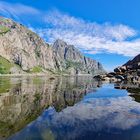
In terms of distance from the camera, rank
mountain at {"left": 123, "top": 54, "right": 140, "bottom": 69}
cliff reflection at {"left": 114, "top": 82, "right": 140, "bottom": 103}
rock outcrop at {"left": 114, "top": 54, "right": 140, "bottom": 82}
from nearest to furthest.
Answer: cliff reflection at {"left": 114, "top": 82, "right": 140, "bottom": 103}, rock outcrop at {"left": 114, "top": 54, "right": 140, "bottom": 82}, mountain at {"left": 123, "top": 54, "right": 140, "bottom": 69}

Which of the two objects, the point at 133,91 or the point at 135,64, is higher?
the point at 135,64

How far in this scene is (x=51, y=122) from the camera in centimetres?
2667

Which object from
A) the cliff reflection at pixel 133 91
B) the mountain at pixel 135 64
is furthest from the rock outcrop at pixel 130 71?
the cliff reflection at pixel 133 91

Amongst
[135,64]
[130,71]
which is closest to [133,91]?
[130,71]

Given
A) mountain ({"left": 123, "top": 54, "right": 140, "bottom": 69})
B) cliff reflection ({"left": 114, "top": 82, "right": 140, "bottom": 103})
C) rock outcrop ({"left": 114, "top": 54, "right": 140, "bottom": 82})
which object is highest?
mountain ({"left": 123, "top": 54, "right": 140, "bottom": 69})

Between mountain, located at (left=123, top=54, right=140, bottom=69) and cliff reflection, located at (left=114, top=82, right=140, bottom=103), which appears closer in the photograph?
cliff reflection, located at (left=114, top=82, right=140, bottom=103)

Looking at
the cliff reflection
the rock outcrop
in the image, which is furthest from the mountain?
the cliff reflection

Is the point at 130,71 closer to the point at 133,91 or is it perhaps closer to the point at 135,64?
the point at 135,64

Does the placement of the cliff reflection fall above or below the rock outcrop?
below

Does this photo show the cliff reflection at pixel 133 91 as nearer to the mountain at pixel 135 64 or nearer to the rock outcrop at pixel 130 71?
the rock outcrop at pixel 130 71

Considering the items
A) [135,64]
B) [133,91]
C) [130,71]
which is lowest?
[133,91]

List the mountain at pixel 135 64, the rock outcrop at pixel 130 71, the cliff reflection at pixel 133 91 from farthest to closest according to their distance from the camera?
the mountain at pixel 135 64
the rock outcrop at pixel 130 71
the cliff reflection at pixel 133 91

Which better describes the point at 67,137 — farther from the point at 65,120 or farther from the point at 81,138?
the point at 65,120

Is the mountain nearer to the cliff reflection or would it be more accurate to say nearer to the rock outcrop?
the rock outcrop
